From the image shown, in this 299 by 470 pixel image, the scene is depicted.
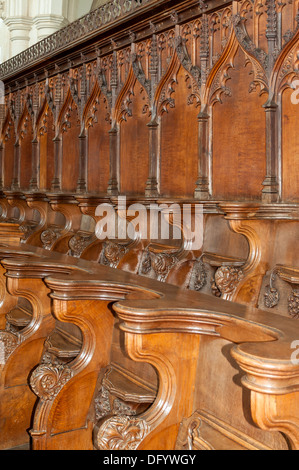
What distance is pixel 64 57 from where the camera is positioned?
532 cm

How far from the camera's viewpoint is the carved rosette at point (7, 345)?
282 centimetres

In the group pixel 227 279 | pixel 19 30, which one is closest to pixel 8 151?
pixel 19 30

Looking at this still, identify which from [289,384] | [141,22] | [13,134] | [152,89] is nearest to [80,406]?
[289,384]

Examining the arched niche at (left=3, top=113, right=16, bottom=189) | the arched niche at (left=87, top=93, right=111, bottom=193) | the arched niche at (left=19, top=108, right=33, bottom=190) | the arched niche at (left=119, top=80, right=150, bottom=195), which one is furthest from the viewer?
the arched niche at (left=3, top=113, right=16, bottom=189)

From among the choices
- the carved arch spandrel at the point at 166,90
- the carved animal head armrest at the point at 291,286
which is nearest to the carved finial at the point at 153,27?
the carved arch spandrel at the point at 166,90

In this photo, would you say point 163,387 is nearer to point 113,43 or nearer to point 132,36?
point 132,36

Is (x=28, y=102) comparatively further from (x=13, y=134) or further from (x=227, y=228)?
(x=227, y=228)

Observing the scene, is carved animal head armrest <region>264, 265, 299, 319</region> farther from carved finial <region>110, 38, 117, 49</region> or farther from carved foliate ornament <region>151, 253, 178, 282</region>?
carved finial <region>110, 38, 117, 49</region>

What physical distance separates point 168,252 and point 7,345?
1.20 meters

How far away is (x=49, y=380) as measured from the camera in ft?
7.92

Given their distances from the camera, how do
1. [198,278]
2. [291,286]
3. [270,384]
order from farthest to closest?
[198,278] → [291,286] → [270,384]

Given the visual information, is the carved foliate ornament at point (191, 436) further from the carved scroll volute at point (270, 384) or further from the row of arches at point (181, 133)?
the row of arches at point (181, 133)

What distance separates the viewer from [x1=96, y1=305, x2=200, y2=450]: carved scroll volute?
5.85 feet

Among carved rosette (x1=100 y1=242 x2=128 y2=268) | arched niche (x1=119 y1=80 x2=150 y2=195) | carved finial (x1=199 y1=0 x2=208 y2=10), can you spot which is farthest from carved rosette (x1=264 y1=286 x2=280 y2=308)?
carved finial (x1=199 y1=0 x2=208 y2=10)
